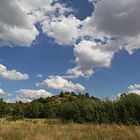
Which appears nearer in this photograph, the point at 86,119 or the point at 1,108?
the point at 86,119

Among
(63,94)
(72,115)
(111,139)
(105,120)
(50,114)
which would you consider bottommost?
(111,139)

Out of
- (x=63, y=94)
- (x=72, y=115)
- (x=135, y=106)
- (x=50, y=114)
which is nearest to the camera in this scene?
(x=135, y=106)

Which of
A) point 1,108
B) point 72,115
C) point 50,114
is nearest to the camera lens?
point 72,115

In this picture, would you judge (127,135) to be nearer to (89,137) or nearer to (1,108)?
(89,137)

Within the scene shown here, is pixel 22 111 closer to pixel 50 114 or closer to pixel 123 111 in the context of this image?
pixel 50 114

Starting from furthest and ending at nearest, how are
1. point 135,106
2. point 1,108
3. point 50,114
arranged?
1. point 1,108
2. point 50,114
3. point 135,106

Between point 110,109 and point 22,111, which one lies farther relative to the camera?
point 22,111

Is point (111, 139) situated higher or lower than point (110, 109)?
lower

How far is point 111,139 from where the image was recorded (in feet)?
38.6

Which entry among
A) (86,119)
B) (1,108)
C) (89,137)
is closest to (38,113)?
(1,108)

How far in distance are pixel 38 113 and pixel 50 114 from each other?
5890 millimetres

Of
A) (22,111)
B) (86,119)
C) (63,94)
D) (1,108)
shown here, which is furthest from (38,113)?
(63,94)

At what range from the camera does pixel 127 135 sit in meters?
12.4

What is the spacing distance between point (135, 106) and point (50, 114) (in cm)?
5206
